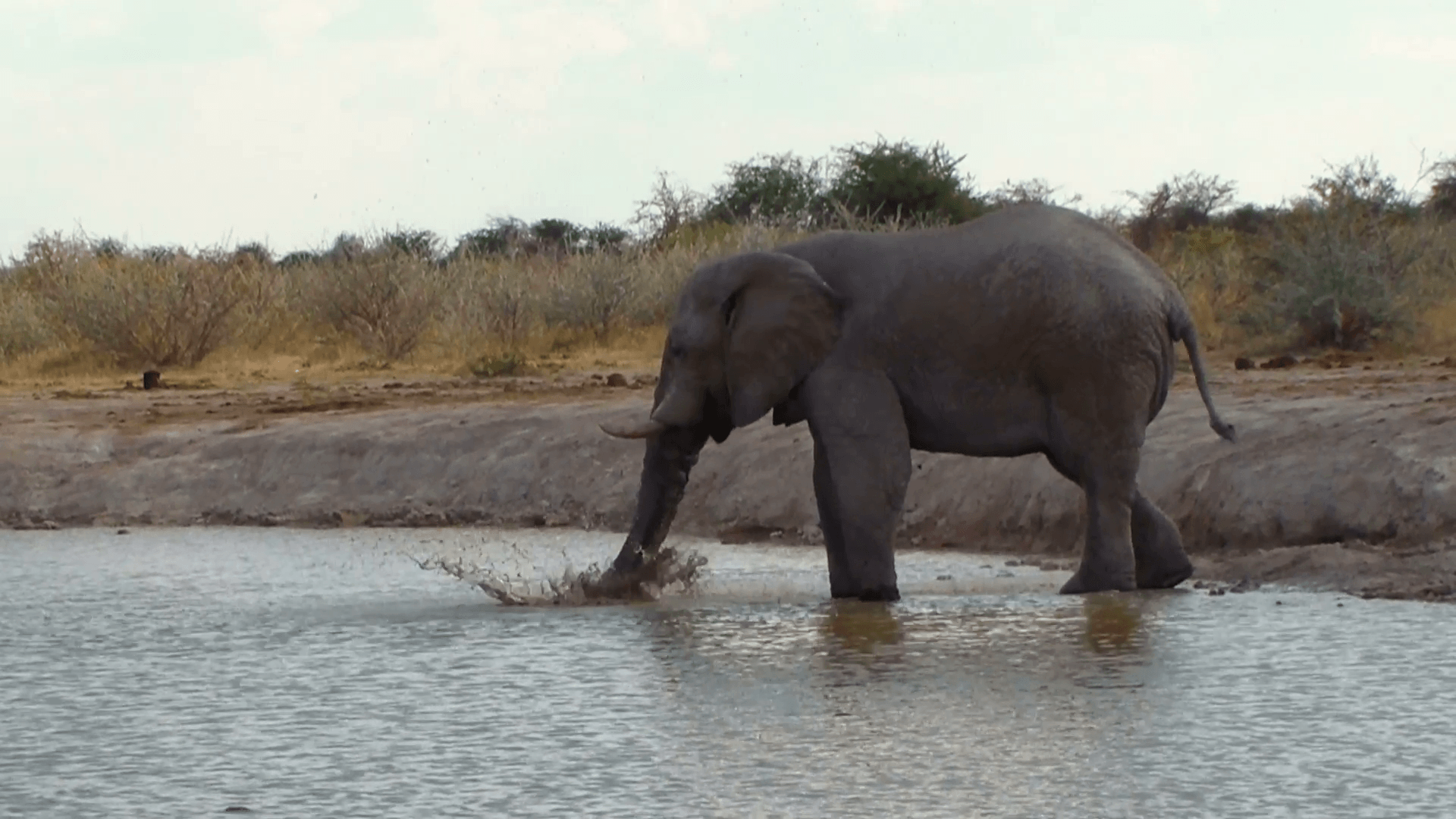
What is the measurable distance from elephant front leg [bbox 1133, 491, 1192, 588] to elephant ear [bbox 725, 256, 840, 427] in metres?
1.46

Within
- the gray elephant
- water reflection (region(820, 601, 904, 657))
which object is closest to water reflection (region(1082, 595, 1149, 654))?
the gray elephant

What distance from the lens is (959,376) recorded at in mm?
8953

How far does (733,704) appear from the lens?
634 cm

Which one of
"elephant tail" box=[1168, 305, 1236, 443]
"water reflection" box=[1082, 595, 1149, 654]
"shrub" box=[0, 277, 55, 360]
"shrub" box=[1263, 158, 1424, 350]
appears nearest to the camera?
"water reflection" box=[1082, 595, 1149, 654]

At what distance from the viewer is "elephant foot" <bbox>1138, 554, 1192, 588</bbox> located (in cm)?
930

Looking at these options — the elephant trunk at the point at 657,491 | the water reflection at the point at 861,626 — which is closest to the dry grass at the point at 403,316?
the elephant trunk at the point at 657,491

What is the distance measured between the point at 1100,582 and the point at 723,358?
171 cm

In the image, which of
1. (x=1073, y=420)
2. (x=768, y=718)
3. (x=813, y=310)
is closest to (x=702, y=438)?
(x=813, y=310)

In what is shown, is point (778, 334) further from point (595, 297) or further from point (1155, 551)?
point (595, 297)

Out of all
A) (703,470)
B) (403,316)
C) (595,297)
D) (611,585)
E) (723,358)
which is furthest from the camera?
(595,297)

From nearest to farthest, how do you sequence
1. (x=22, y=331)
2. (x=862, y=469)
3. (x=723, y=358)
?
(x=862, y=469)
(x=723, y=358)
(x=22, y=331)

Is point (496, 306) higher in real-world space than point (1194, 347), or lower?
higher

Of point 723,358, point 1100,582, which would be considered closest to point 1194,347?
point 1100,582

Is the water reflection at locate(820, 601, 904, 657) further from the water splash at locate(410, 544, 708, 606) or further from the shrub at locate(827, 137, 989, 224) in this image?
the shrub at locate(827, 137, 989, 224)
